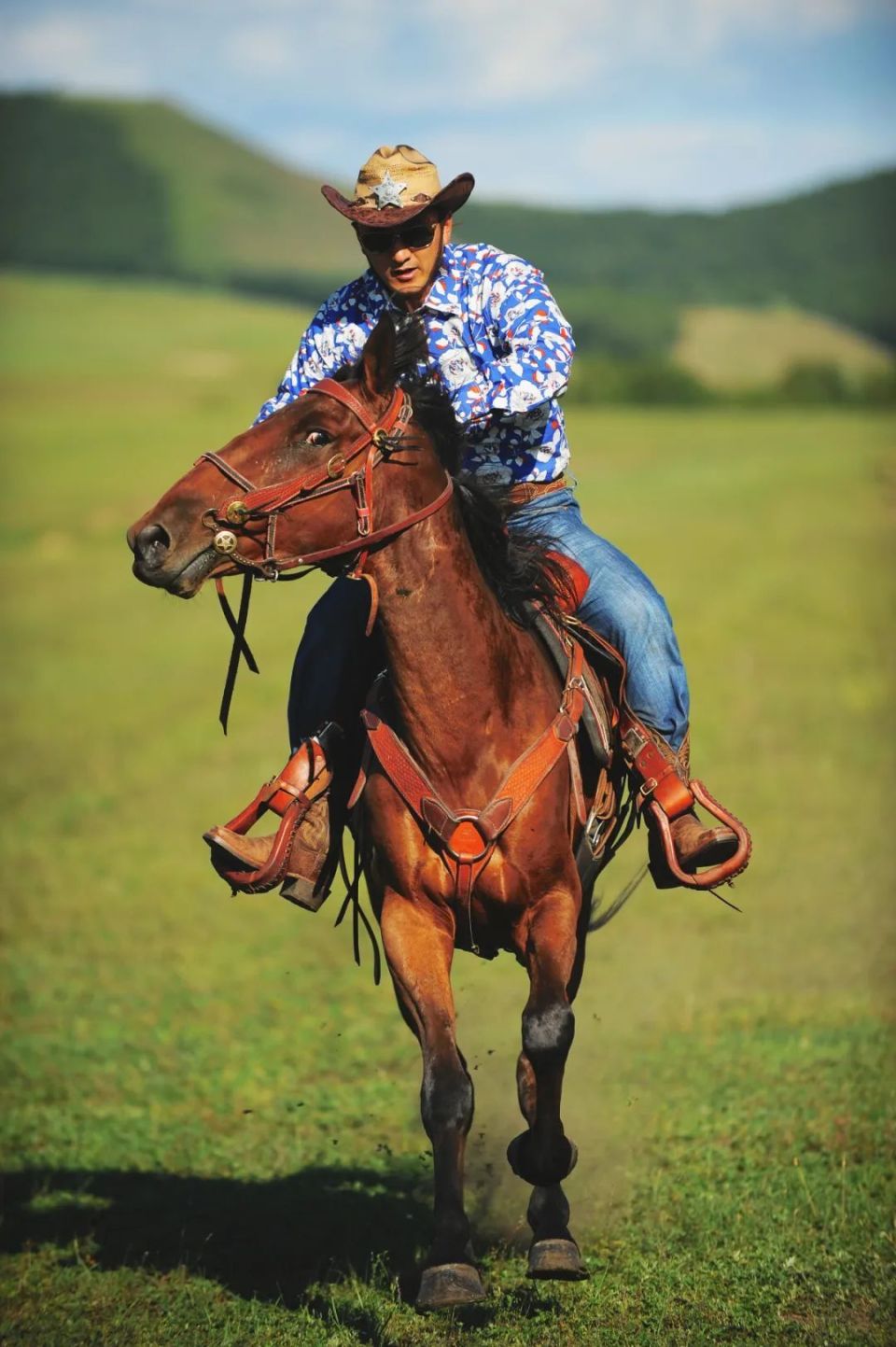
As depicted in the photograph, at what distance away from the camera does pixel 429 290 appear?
6.71m

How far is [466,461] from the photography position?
6961mm

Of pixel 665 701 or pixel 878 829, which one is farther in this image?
pixel 878 829

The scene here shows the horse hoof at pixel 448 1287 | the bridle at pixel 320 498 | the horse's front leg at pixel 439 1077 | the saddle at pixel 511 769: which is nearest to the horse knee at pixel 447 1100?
the horse's front leg at pixel 439 1077

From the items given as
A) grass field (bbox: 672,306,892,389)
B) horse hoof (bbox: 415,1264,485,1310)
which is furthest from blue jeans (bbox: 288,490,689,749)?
grass field (bbox: 672,306,892,389)

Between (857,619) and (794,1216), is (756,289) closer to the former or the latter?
(857,619)

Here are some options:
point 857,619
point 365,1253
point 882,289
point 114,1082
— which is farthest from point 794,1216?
point 882,289

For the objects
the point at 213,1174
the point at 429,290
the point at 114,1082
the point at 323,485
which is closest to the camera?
the point at 323,485

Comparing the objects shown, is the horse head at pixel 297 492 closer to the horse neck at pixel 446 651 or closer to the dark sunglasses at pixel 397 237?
the horse neck at pixel 446 651

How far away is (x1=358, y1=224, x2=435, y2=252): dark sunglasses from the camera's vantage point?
21.2 ft

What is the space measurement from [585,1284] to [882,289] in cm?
7649

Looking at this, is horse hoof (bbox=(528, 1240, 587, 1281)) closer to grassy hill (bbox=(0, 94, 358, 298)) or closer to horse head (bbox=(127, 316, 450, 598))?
horse head (bbox=(127, 316, 450, 598))

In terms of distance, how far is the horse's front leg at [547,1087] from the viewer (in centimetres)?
589

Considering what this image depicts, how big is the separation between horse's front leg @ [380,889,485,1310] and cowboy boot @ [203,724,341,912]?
0.67m

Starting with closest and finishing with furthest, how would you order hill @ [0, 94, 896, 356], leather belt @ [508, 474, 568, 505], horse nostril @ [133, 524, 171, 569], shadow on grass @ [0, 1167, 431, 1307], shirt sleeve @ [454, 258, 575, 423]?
1. horse nostril @ [133, 524, 171, 569]
2. shirt sleeve @ [454, 258, 575, 423]
3. leather belt @ [508, 474, 568, 505]
4. shadow on grass @ [0, 1167, 431, 1307]
5. hill @ [0, 94, 896, 356]
